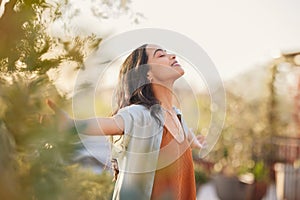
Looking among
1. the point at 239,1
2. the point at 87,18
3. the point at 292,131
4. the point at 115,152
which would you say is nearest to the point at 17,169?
the point at 87,18

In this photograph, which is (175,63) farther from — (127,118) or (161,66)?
(127,118)

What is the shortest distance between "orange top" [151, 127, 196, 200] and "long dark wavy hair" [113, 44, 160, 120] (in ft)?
0.21

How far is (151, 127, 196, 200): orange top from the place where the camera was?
97 cm

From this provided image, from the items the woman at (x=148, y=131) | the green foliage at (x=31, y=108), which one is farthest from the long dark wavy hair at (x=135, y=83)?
the green foliage at (x=31, y=108)

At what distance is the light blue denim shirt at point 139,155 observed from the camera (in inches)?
37.1

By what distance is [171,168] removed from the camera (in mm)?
988

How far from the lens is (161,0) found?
143 cm

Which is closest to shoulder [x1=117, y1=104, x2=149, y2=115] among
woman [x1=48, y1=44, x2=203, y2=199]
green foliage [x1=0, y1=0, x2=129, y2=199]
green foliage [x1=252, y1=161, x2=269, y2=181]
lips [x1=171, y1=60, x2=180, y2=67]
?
woman [x1=48, y1=44, x2=203, y2=199]

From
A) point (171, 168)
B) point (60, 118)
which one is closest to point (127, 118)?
point (171, 168)

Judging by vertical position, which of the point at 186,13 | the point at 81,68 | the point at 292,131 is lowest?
the point at 292,131

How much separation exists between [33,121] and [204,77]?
64 centimetres

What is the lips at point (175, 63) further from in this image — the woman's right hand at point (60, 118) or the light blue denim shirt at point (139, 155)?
the woman's right hand at point (60, 118)

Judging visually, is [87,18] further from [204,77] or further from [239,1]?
[239,1]

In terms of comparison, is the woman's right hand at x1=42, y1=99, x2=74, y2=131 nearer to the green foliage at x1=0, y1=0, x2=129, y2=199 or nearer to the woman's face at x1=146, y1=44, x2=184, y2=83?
the green foliage at x1=0, y1=0, x2=129, y2=199
